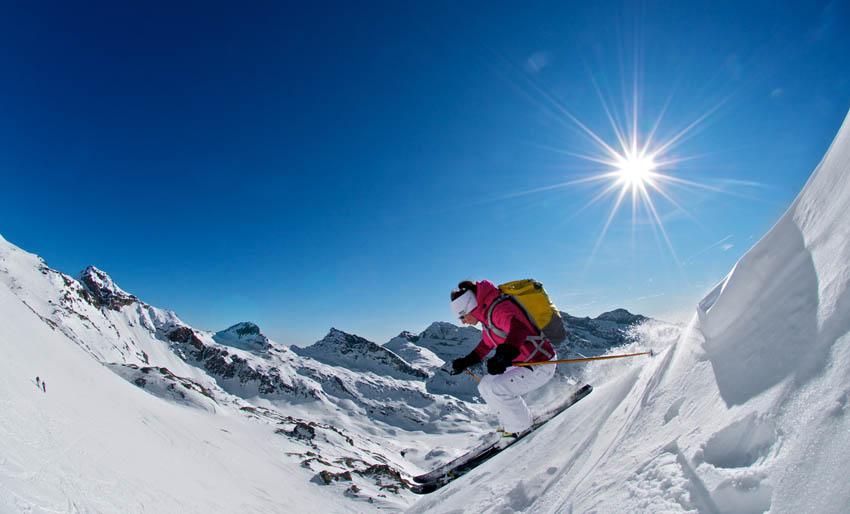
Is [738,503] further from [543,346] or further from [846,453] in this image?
[543,346]

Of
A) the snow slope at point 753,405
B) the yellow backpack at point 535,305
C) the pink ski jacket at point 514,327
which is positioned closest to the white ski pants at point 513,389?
the pink ski jacket at point 514,327

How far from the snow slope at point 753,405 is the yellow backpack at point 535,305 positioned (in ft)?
5.83

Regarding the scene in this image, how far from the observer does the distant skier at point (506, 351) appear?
567 centimetres

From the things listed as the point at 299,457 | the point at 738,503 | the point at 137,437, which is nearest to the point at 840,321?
the point at 738,503

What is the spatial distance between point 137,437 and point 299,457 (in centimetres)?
4720

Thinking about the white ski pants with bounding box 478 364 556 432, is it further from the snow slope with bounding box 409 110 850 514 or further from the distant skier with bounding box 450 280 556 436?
the snow slope with bounding box 409 110 850 514

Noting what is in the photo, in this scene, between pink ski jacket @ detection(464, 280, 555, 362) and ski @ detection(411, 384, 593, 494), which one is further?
ski @ detection(411, 384, 593, 494)

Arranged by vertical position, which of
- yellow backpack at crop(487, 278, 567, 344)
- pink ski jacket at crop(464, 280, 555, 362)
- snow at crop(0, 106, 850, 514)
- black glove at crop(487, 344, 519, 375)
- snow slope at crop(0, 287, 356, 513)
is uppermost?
yellow backpack at crop(487, 278, 567, 344)

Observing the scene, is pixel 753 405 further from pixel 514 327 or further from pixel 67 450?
pixel 67 450

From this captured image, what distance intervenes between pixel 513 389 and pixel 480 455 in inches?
145

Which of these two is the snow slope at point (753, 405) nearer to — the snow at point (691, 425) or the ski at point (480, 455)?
the snow at point (691, 425)

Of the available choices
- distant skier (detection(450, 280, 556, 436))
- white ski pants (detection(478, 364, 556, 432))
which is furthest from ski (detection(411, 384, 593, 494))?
distant skier (detection(450, 280, 556, 436))

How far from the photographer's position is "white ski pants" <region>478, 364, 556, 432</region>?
596cm

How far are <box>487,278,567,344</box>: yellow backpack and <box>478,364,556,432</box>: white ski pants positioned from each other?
0.60 meters
